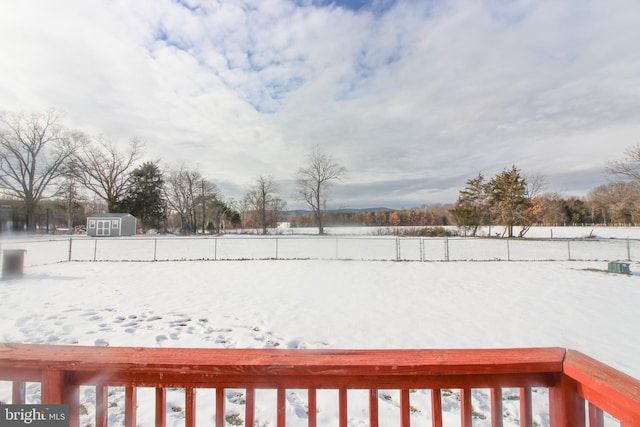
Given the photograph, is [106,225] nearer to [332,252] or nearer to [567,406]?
[332,252]

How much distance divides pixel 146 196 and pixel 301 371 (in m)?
42.4

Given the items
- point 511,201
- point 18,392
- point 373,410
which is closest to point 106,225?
point 18,392

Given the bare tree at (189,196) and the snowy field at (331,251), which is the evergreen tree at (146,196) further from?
the snowy field at (331,251)

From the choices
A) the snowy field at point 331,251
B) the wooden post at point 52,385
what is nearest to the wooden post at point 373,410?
the wooden post at point 52,385

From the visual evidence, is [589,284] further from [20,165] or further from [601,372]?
[20,165]

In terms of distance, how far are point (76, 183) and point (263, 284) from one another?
12932 millimetres

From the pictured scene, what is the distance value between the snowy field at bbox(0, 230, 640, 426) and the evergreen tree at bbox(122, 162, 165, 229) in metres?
30.2

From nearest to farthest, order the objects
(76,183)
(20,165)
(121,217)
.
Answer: (20,165) < (76,183) < (121,217)

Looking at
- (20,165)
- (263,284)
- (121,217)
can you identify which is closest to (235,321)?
(263,284)

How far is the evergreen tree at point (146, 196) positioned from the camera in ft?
116

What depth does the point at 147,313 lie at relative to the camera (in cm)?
505

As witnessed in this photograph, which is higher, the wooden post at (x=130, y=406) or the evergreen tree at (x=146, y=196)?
the evergreen tree at (x=146, y=196)

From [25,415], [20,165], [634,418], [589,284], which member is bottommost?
[589,284]

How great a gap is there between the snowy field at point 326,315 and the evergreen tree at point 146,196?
30194mm
